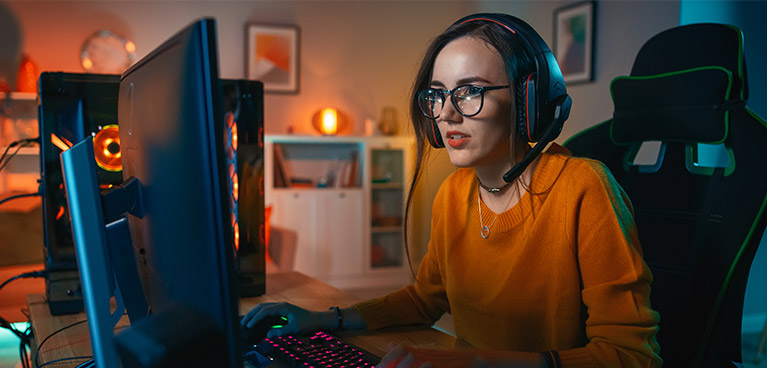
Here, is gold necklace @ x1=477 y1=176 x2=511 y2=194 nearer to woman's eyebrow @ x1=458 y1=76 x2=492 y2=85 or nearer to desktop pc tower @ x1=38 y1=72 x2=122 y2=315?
woman's eyebrow @ x1=458 y1=76 x2=492 y2=85

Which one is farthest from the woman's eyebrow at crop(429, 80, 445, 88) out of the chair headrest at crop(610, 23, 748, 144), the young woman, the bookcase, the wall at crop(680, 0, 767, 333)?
the bookcase

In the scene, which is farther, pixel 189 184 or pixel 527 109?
pixel 527 109

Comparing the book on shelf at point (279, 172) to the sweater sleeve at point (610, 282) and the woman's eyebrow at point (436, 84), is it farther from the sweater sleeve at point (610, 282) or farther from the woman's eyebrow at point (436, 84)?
the sweater sleeve at point (610, 282)

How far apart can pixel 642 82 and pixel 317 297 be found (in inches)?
30.1

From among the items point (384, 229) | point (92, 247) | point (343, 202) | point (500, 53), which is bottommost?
point (384, 229)

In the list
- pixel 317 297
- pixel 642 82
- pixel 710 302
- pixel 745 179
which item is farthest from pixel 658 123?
pixel 317 297

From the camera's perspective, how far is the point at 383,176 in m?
4.50

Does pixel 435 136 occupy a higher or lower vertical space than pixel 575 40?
lower

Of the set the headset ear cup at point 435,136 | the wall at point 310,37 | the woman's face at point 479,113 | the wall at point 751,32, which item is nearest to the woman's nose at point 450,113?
the woman's face at point 479,113

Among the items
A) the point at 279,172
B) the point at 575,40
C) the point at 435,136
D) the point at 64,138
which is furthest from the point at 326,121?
the point at 435,136

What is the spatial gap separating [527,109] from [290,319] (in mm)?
488

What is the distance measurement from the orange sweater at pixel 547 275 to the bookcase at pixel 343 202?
300 centimetres

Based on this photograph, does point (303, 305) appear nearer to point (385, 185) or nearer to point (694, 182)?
point (694, 182)

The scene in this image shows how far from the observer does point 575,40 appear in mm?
3480
